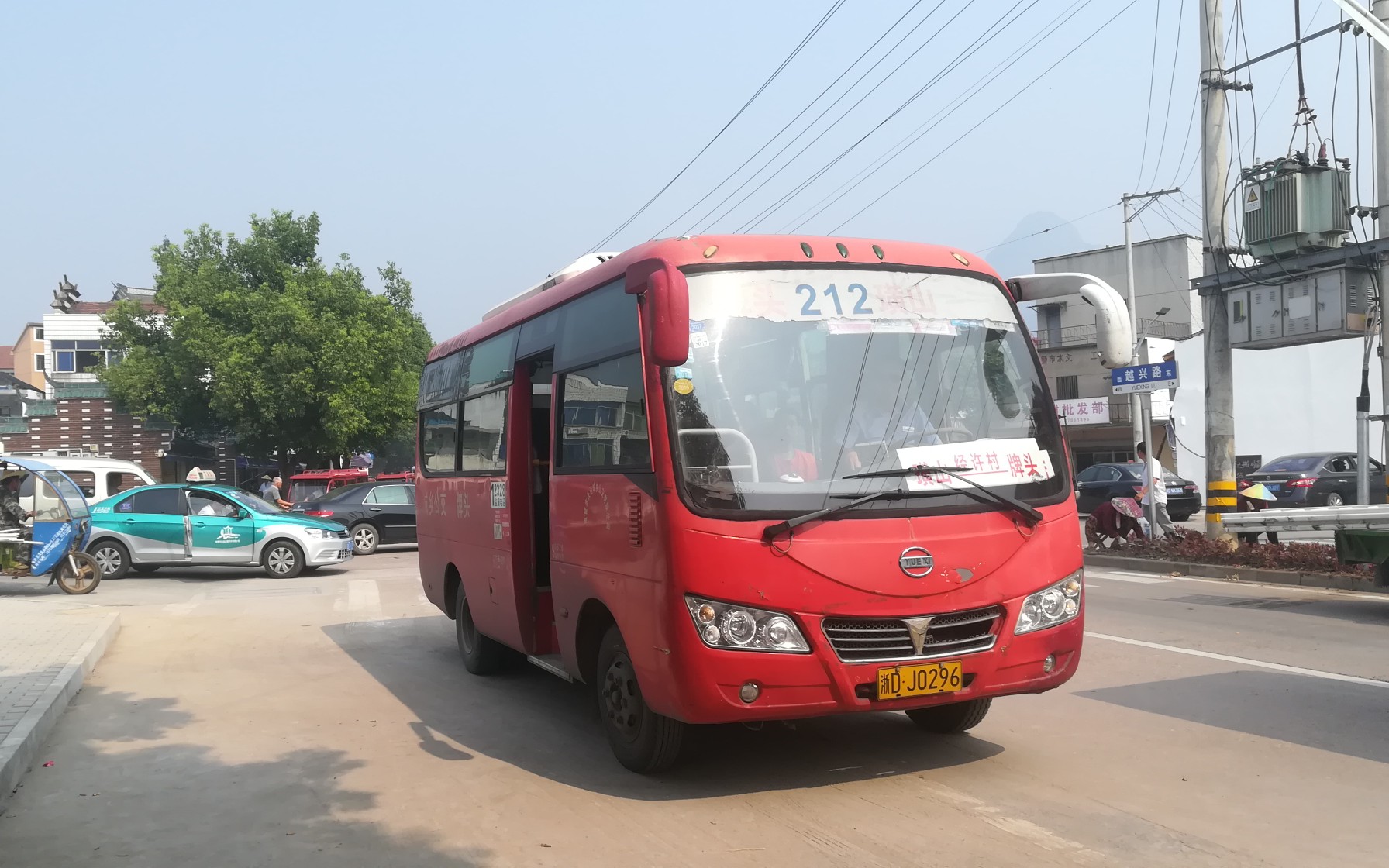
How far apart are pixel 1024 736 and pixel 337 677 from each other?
5.75m

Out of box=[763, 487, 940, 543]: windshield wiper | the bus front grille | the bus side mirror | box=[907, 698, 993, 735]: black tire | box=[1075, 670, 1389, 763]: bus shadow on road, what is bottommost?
box=[1075, 670, 1389, 763]: bus shadow on road

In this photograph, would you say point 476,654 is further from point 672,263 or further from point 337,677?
point 672,263

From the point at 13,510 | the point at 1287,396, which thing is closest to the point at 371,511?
the point at 13,510

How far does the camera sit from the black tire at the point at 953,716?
666 centimetres

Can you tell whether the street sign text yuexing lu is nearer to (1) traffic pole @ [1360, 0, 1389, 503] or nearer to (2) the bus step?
(1) traffic pole @ [1360, 0, 1389, 503]

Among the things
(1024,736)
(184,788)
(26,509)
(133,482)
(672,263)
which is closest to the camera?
(672,263)

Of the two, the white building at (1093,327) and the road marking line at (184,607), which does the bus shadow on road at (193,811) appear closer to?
the road marking line at (184,607)

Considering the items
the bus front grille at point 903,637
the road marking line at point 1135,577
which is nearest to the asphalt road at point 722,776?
the bus front grille at point 903,637

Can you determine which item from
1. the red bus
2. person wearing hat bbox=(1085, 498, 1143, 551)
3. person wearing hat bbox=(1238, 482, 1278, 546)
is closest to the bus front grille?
the red bus

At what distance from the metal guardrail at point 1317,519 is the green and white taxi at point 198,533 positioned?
14.0 m

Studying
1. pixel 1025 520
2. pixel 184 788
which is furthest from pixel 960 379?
pixel 184 788

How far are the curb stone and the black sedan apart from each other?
44.2ft

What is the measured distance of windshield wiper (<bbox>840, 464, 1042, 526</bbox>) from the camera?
5660 millimetres

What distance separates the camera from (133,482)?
21.6 m
